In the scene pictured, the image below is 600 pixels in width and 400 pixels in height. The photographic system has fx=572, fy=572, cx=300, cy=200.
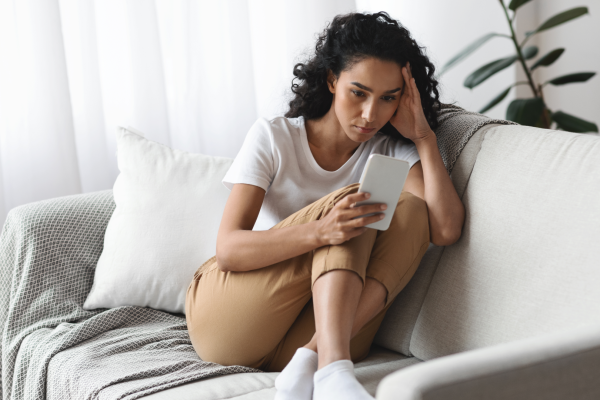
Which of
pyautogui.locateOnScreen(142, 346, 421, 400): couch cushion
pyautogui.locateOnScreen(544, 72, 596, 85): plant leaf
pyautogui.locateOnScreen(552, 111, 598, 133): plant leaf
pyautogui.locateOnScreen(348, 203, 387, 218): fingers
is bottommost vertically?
pyautogui.locateOnScreen(142, 346, 421, 400): couch cushion

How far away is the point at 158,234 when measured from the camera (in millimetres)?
1528

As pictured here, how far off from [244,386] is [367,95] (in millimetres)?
683

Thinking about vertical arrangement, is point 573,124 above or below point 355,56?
below

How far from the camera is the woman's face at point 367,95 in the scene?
1287mm

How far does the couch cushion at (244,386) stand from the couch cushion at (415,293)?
8 centimetres

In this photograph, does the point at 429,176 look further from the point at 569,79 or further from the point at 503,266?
the point at 569,79

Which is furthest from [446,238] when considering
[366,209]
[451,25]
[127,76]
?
[451,25]

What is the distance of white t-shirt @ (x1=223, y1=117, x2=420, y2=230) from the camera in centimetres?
135

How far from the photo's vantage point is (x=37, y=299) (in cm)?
151

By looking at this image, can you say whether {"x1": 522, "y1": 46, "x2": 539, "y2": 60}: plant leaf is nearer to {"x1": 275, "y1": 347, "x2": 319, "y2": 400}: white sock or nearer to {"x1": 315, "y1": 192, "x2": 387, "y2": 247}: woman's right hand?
{"x1": 315, "y1": 192, "x2": 387, "y2": 247}: woman's right hand

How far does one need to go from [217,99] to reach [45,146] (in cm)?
72

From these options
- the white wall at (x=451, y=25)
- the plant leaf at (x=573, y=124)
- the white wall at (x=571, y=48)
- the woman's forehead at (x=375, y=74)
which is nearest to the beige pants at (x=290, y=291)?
the woman's forehead at (x=375, y=74)

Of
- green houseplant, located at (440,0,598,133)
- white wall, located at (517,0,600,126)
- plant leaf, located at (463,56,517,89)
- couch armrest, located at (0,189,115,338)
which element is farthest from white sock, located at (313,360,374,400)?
white wall, located at (517,0,600,126)

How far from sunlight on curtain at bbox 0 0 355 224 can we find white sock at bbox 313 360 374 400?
41.7 inches
